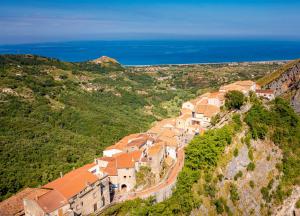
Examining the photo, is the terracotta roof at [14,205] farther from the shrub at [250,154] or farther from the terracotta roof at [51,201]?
the shrub at [250,154]

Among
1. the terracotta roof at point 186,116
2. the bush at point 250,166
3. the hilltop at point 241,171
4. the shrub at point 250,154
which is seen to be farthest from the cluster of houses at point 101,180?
the shrub at point 250,154

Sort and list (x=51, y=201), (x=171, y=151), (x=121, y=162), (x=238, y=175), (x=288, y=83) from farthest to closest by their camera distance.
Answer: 1. (x=288, y=83)
2. (x=171, y=151)
3. (x=238, y=175)
4. (x=121, y=162)
5. (x=51, y=201)

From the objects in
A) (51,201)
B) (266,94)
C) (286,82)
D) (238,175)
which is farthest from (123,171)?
(286,82)

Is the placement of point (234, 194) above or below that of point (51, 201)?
below

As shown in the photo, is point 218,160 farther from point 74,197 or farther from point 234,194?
point 74,197

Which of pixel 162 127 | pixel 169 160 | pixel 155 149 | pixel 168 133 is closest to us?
pixel 155 149
